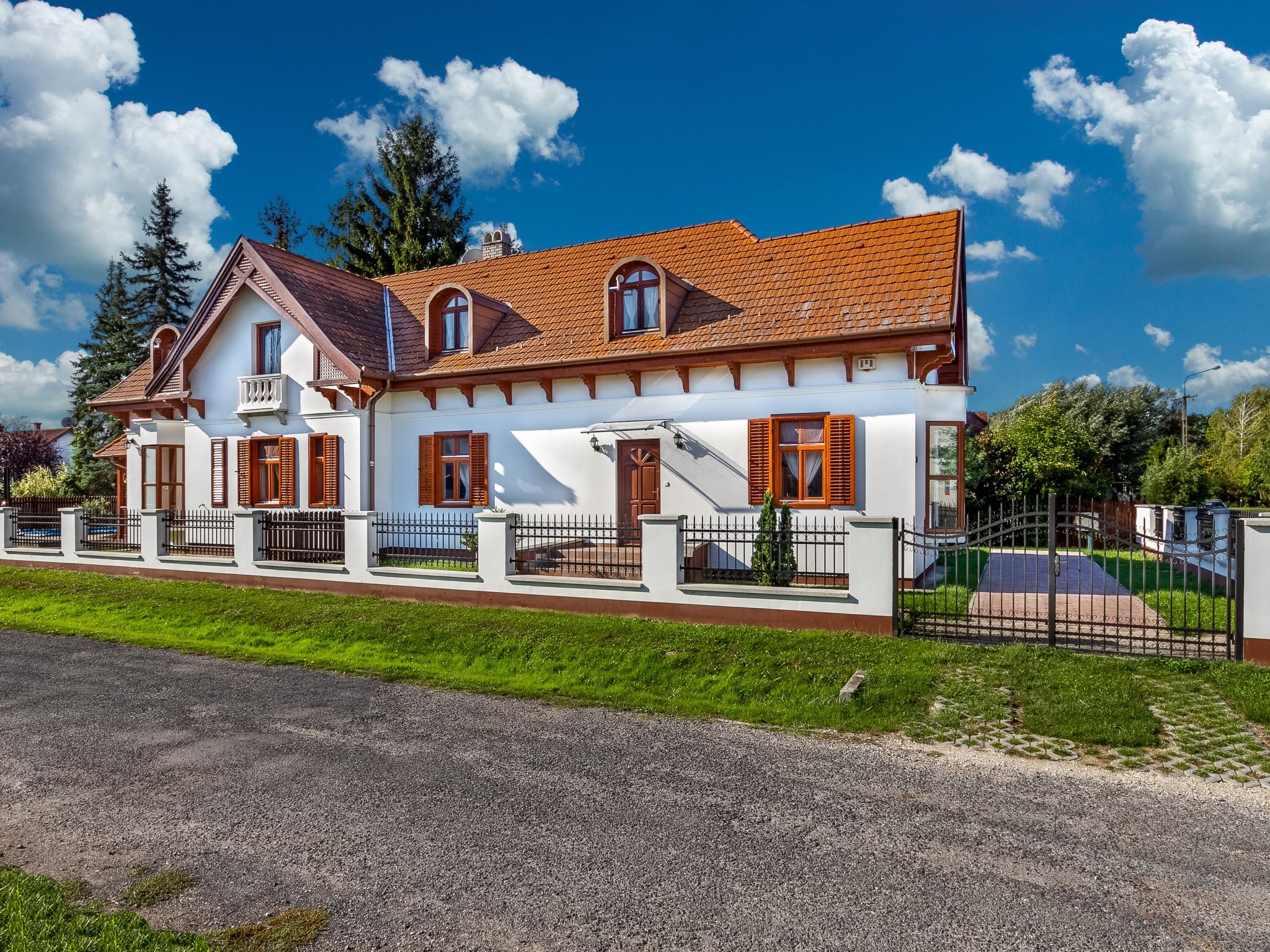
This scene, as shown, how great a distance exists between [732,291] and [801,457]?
3.95m

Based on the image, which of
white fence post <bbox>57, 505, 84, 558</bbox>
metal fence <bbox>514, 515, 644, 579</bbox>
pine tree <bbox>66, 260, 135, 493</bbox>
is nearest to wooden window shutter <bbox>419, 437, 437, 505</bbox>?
metal fence <bbox>514, 515, 644, 579</bbox>

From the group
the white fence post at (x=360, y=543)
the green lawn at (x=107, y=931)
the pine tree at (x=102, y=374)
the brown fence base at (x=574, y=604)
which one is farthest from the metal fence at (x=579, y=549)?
the pine tree at (x=102, y=374)

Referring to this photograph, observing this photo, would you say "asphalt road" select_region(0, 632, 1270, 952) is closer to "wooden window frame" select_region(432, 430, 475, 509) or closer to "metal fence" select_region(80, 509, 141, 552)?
"wooden window frame" select_region(432, 430, 475, 509)

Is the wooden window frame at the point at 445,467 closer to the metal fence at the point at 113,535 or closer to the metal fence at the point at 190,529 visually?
the metal fence at the point at 190,529

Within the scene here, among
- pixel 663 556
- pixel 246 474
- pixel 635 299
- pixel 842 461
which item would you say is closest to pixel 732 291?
pixel 635 299

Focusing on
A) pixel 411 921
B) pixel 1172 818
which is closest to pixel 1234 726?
pixel 1172 818

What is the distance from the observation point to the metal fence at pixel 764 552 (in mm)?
10748

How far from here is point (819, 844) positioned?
179 inches

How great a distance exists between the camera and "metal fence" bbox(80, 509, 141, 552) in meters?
16.3

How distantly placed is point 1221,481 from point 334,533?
49463 mm

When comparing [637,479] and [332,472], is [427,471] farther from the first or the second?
[637,479]

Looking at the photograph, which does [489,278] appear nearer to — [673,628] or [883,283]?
[883,283]

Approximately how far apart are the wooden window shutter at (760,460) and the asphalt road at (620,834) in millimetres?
7516

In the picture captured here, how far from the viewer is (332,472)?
17.5 m
